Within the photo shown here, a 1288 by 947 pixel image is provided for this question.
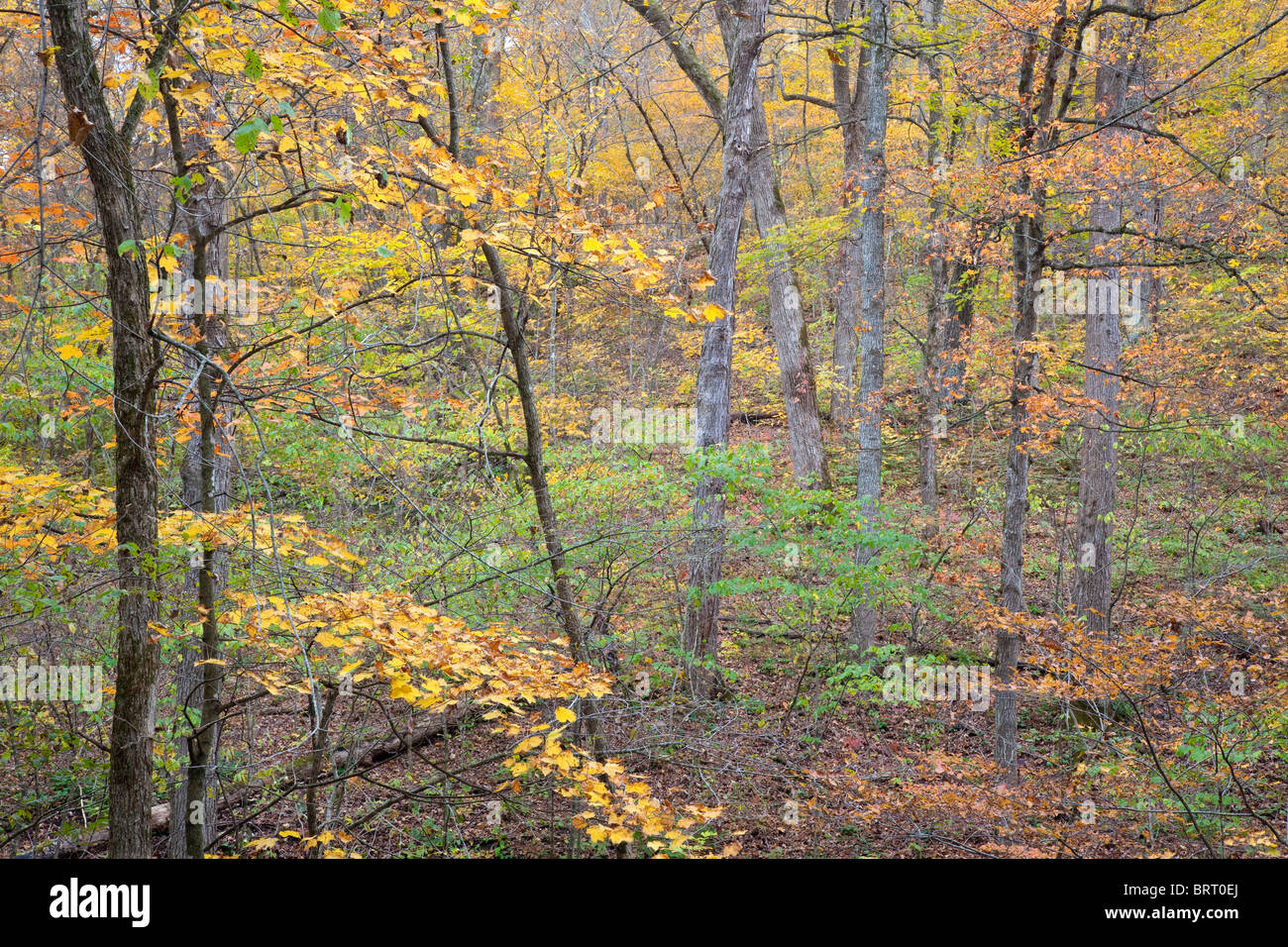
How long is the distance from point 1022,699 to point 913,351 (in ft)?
31.4

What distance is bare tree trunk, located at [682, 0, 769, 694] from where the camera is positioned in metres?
8.15

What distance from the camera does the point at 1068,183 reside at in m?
8.14

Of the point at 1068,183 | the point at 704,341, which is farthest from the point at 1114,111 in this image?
the point at 704,341

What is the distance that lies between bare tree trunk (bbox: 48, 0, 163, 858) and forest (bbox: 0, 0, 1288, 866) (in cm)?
2

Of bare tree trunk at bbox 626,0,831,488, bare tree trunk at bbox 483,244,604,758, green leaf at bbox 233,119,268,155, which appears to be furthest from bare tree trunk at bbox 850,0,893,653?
green leaf at bbox 233,119,268,155

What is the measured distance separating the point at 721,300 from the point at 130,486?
20.1 feet

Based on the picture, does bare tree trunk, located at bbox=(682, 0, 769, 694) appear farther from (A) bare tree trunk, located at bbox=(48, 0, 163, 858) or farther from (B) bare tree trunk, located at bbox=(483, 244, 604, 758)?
(A) bare tree trunk, located at bbox=(48, 0, 163, 858)

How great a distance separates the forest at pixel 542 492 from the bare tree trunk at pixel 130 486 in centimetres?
2

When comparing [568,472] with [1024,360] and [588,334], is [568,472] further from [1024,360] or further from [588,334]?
[588,334]

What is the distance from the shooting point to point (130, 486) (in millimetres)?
3377

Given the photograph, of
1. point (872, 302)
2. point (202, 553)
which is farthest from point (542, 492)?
point (872, 302)

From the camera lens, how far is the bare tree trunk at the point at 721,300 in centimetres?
815

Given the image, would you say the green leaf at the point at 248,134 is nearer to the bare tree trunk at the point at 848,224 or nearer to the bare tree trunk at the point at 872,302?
the bare tree trunk at the point at 872,302

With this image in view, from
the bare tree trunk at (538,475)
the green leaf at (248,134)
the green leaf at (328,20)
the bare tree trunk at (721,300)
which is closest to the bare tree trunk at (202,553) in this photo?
the bare tree trunk at (538,475)
